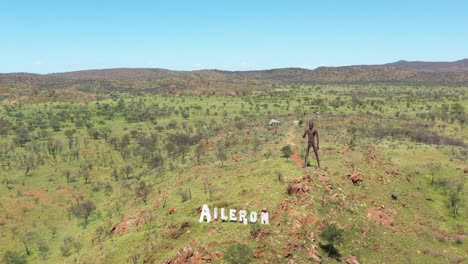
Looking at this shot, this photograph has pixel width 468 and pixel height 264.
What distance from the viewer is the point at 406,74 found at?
186 m

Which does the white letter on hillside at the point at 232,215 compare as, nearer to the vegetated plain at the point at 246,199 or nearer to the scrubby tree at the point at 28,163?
the vegetated plain at the point at 246,199

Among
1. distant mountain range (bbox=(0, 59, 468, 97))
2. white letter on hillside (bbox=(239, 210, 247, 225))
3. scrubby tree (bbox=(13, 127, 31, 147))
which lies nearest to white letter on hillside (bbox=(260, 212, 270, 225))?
white letter on hillside (bbox=(239, 210, 247, 225))

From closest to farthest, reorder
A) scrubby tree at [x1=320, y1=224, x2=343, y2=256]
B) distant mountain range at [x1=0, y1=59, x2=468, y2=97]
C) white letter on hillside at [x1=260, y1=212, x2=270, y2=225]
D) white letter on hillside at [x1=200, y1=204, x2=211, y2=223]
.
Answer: scrubby tree at [x1=320, y1=224, x2=343, y2=256]
white letter on hillside at [x1=260, y1=212, x2=270, y2=225]
white letter on hillside at [x1=200, y1=204, x2=211, y2=223]
distant mountain range at [x1=0, y1=59, x2=468, y2=97]

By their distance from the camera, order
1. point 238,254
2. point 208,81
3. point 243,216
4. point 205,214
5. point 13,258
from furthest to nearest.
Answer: point 208,81, point 13,258, point 205,214, point 243,216, point 238,254

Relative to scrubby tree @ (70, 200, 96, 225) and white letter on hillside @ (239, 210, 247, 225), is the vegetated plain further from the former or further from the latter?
white letter on hillside @ (239, 210, 247, 225)

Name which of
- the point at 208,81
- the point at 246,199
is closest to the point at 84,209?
the point at 246,199

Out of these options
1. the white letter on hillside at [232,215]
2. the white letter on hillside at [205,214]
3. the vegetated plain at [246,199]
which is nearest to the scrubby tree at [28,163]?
the vegetated plain at [246,199]

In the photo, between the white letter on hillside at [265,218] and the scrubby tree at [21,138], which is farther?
the scrubby tree at [21,138]

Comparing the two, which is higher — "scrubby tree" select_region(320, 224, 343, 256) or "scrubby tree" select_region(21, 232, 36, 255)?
"scrubby tree" select_region(320, 224, 343, 256)

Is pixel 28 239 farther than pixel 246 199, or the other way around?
pixel 28 239

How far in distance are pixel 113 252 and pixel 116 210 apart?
8.26m

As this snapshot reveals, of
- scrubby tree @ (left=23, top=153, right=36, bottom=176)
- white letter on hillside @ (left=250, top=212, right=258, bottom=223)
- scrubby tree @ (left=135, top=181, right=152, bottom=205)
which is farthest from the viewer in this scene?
scrubby tree @ (left=23, top=153, right=36, bottom=176)

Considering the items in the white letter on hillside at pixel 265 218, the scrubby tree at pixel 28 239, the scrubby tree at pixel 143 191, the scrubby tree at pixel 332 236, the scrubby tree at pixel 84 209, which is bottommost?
the scrubby tree at pixel 28 239

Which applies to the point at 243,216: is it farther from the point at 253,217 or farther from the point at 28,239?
the point at 28,239
